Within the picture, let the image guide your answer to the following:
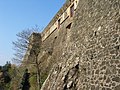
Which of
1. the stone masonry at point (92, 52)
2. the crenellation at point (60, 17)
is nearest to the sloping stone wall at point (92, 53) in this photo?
the stone masonry at point (92, 52)

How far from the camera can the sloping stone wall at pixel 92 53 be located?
8.14 meters

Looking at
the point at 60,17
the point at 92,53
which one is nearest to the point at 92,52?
the point at 92,53

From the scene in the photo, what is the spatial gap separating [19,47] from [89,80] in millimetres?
13623

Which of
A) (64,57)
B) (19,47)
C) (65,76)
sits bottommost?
(65,76)

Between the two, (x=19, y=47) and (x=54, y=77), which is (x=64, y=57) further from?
(x=19, y=47)

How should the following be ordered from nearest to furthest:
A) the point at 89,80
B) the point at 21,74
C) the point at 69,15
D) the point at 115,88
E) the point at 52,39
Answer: the point at 115,88 < the point at 89,80 < the point at 69,15 < the point at 52,39 < the point at 21,74

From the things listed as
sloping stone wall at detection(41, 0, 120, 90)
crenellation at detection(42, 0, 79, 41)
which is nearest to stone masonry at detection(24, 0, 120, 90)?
sloping stone wall at detection(41, 0, 120, 90)

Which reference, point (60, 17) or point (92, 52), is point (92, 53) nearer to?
point (92, 52)

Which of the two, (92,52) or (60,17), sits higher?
(60,17)

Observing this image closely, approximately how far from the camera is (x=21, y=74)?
92.4 ft

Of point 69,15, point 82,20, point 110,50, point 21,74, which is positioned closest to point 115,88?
point 110,50

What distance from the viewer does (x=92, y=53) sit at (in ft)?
30.7

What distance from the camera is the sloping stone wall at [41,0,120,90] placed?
8.14 metres

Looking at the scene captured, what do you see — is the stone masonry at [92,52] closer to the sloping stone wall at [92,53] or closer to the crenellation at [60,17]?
the sloping stone wall at [92,53]
